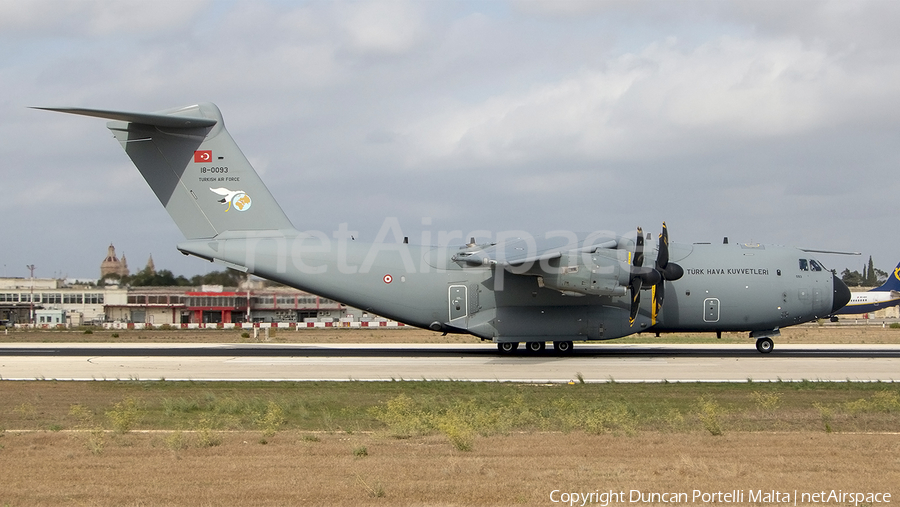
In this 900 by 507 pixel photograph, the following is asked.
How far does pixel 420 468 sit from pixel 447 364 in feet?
48.4

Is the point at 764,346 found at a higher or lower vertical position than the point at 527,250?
lower

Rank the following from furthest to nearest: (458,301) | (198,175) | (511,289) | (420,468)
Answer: (198,175) < (458,301) < (511,289) < (420,468)

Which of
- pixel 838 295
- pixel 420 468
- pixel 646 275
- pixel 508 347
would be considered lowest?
pixel 508 347

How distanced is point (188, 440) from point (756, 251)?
22.2 m

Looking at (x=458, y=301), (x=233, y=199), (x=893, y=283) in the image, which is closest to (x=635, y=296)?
(x=458, y=301)

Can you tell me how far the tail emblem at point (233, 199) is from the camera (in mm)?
27375

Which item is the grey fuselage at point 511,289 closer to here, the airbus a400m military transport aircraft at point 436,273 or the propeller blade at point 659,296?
the airbus a400m military transport aircraft at point 436,273

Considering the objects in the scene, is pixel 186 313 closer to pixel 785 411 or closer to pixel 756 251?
pixel 756 251

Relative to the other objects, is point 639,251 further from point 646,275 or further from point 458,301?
point 458,301

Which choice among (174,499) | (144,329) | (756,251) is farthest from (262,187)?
(144,329)

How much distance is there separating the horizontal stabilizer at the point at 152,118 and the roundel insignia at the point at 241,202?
8.54ft

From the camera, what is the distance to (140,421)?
13406mm

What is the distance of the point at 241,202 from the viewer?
27453mm

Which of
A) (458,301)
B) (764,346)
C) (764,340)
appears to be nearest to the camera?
(458,301)
